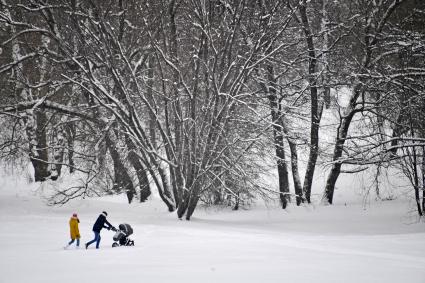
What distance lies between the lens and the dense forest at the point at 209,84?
1606cm

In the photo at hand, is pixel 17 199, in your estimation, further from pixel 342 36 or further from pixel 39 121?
pixel 342 36

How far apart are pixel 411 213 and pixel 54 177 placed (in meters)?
16.1

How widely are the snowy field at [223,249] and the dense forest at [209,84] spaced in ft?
4.17

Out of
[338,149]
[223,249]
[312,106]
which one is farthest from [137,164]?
[223,249]

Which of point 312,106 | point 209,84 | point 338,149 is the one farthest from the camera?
point 312,106

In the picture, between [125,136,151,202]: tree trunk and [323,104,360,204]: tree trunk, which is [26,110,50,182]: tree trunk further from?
[323,104,360,204]: tree trunk

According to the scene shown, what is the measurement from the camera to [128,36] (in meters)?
20.0

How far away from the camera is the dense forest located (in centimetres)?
1606

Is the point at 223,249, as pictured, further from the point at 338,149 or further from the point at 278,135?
the point at 338,149

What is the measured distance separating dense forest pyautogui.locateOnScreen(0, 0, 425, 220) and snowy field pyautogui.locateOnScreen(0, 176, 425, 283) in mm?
1272

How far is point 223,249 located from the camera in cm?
1033

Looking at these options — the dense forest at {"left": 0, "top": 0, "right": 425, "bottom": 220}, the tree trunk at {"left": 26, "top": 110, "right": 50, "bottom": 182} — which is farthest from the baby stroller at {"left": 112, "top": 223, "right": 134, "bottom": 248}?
the tree trunk at {"left": 26, "top": 110, "right": 50, "bottom": 182}

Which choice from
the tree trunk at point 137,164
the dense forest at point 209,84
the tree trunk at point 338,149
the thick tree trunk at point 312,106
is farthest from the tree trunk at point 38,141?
the tree trunk at point 338,149

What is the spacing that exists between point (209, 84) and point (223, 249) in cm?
861
